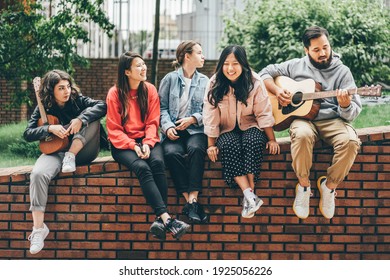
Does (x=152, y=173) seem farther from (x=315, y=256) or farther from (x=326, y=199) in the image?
(x=315, y=256)

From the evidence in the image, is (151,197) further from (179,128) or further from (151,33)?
(151,33)

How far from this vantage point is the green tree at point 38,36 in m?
8.64

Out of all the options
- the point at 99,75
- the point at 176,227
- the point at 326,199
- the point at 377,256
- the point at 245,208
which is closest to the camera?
the point at 176,227

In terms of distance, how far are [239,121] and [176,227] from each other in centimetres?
99

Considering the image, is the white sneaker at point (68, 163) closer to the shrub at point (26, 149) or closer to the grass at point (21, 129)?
the grass at point (21, 129)

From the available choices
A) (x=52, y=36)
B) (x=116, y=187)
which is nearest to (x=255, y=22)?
(x=52, y=36)

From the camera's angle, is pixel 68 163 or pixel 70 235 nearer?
pixel 68 163

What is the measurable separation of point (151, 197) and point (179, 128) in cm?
65

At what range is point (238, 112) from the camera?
5.31 metres

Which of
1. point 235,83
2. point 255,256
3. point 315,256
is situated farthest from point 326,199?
point 235,83

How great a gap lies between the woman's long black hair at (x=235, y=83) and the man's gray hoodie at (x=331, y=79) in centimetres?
44

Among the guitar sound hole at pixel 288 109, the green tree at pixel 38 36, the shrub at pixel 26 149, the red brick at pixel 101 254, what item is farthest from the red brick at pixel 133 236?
the green tree at pixel 38 36

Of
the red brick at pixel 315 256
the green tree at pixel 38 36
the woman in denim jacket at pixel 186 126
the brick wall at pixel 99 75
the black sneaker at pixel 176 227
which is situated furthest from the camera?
the brick wall at pixel 99 75

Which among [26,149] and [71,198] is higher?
Answer: [26,149]
